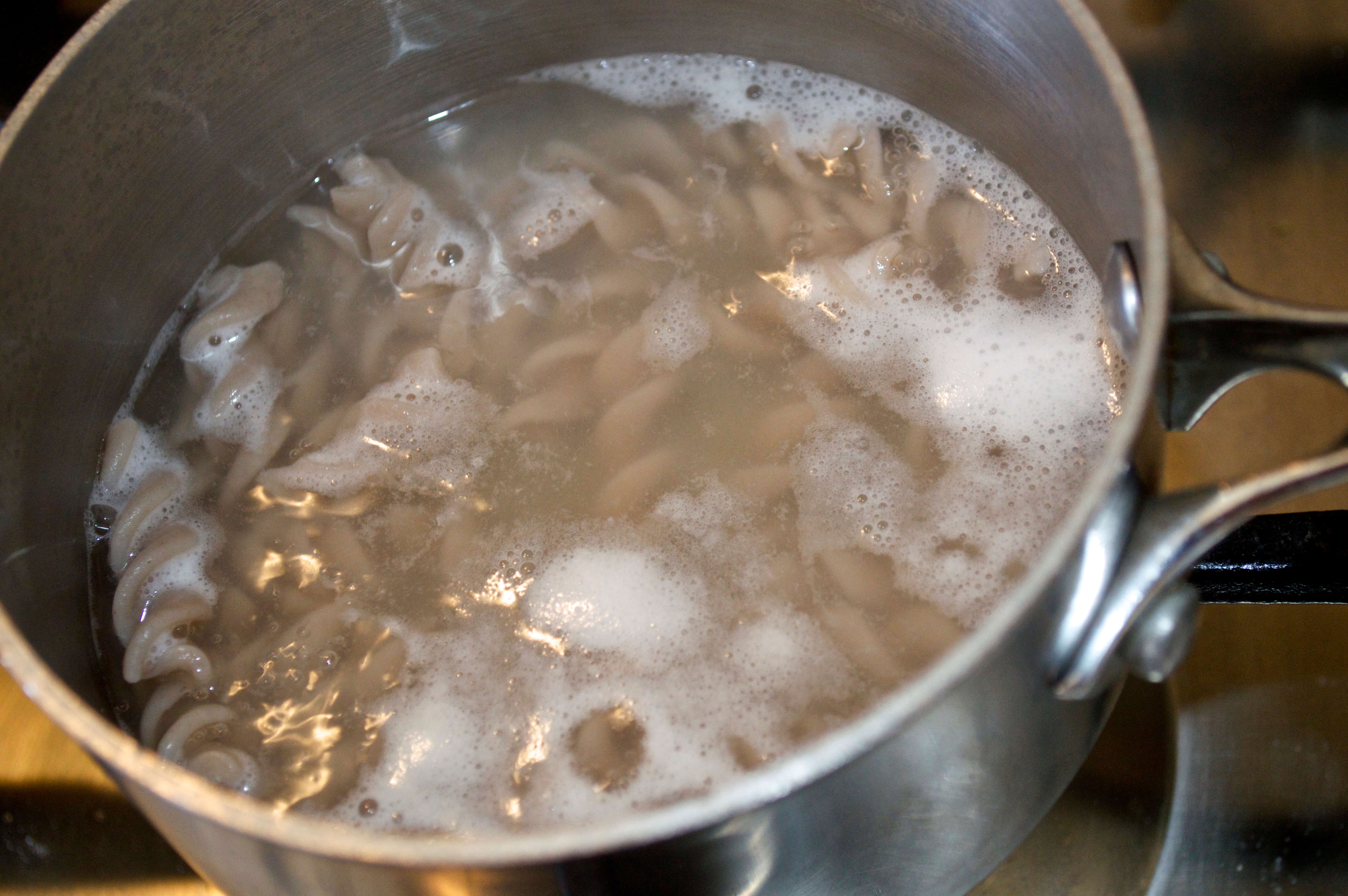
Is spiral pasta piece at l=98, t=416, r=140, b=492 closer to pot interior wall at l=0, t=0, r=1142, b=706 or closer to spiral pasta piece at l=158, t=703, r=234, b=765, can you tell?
pot interior wall at l=0, t=0, r=1142, b=706

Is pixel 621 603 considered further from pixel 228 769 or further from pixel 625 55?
pixel 625 55

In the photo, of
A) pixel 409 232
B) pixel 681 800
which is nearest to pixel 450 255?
pixel 409 232

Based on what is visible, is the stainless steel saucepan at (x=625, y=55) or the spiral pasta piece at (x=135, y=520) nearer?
the stainless steel saucepan at (x=625, y=55)

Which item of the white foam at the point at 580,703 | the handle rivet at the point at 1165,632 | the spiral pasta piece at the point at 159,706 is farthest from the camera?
the spiral pasta piece at the point at 159,706

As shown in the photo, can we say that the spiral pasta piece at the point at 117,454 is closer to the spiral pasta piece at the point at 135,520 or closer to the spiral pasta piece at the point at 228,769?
the spiral pasta piece at the point at 135,520

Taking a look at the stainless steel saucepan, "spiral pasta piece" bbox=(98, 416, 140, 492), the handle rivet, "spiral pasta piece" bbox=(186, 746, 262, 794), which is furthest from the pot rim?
"spiral pasta piece" bbox=(98, 416, 140, 492)

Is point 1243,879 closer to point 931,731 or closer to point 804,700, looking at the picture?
point 804,700

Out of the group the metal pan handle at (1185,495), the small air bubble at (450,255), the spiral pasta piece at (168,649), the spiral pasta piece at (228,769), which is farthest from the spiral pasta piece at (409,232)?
the metal pan handle at (1185,495)
